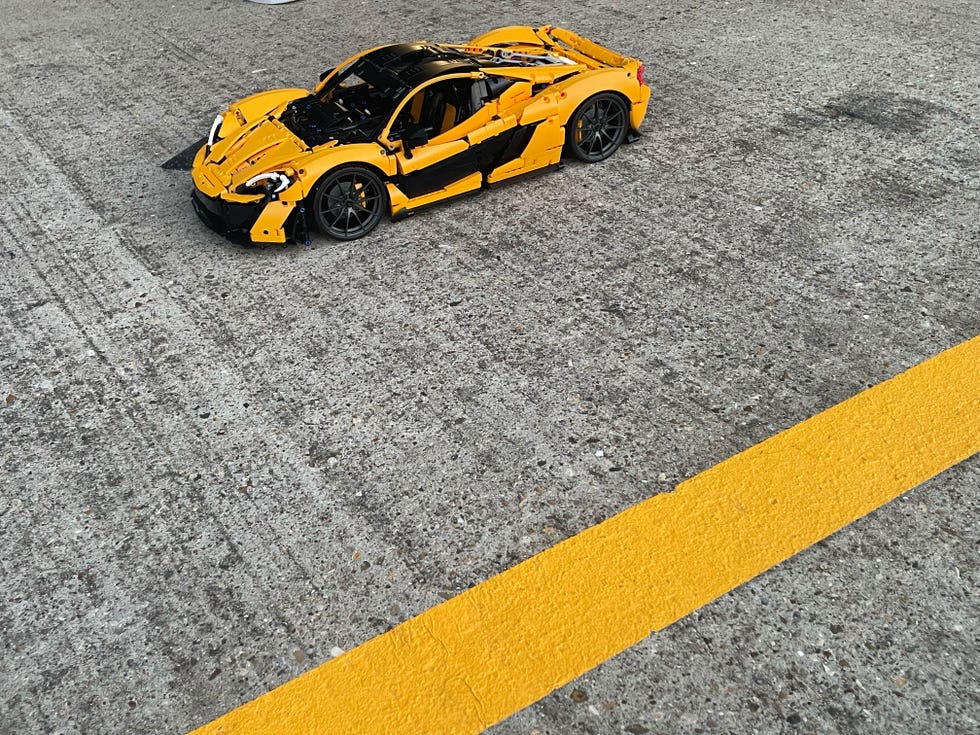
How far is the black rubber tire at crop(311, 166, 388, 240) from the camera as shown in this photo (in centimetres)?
675

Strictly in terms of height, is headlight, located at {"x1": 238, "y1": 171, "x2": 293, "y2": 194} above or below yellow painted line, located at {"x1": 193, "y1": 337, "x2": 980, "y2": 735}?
above

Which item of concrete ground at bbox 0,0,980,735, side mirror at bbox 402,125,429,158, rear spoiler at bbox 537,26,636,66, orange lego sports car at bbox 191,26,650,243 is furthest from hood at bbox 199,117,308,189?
rear spoiler at bbox 537,26,636,66

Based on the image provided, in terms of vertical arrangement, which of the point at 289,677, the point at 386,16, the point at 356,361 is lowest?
the point at 289,677

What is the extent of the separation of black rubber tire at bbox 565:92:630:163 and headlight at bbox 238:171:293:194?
2.40 metres

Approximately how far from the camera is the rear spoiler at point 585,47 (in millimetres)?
7855

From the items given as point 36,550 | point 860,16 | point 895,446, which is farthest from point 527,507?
point 860,16

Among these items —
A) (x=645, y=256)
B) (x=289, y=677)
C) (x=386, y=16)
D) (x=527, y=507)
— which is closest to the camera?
(x=289, y=677)

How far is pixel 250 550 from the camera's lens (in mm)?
4719

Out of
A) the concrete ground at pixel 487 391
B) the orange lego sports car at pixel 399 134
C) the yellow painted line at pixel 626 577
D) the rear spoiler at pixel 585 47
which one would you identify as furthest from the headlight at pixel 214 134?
the yellow painted line at pixel 626 577

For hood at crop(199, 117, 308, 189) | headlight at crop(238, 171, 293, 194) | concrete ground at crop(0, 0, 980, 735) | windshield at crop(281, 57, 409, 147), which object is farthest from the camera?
windshield at crop(281, 57, 409, 147)

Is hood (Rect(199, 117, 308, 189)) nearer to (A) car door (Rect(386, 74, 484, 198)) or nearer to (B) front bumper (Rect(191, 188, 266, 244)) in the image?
(B) front bumper (Rect(191, 188, 266, 244))

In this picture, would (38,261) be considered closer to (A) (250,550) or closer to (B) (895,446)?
(A) (250,550)

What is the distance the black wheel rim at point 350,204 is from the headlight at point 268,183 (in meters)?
0.28

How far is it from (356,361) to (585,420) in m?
1.54
